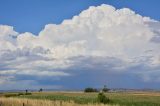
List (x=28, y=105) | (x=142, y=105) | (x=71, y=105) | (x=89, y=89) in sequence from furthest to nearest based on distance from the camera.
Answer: (x=89, y=89), (x=142, y=105), (x=28, y=105), (x=71, y=105)

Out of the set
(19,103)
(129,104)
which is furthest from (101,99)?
(19,103)

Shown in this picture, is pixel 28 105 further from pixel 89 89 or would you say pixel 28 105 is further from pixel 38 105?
pixel 89 89

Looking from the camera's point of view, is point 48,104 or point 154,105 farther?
point 154,105

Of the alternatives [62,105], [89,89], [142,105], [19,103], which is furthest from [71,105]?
[89,89]

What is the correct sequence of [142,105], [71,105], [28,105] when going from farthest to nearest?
[142,105] → [28,105] → [71,105]

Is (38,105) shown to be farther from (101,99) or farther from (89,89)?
(89,89)

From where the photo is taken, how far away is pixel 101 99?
53.8 metres

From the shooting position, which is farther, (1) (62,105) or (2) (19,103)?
(2) (19,103)

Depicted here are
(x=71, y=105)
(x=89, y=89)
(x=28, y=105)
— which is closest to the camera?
(x=71, y=105)

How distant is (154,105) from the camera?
50.9m

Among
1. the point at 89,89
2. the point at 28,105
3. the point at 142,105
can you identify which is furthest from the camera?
the point at 89,89

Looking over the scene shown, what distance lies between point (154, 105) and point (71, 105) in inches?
523

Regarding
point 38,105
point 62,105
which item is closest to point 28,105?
point 38,105

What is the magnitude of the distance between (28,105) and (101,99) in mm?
11800
